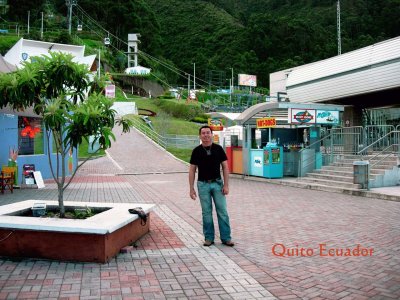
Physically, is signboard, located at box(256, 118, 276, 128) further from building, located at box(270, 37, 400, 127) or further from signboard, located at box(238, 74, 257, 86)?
signboard, located at box(238, 74, 257, 86)

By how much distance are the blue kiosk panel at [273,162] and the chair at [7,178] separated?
9409mm

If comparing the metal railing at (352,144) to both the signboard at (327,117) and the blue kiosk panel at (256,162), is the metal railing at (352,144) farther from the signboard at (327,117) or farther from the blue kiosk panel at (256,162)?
the blue kiosk panel at (256,162)

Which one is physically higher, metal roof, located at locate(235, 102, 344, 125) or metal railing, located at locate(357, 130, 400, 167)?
metal roof, located at locate(235, 102, 344, 125)

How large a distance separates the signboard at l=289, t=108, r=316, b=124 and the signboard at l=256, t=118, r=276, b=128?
2.20ft

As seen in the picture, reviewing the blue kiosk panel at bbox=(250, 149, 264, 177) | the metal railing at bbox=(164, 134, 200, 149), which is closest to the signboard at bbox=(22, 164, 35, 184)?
the blue kiosk panel at bbox=(250, 149, 264, 177)

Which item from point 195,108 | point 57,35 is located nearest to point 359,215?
point 195,108

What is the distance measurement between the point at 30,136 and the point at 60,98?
10.4m

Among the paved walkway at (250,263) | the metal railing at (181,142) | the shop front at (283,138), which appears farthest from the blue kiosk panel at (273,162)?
the metal railing at (181,142)

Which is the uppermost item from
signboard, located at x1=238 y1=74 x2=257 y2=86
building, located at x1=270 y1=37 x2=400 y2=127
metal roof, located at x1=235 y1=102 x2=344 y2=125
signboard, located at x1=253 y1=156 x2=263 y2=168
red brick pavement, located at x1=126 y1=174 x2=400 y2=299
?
signboard, located at x1=238 y1=74 x2=257 y2=86

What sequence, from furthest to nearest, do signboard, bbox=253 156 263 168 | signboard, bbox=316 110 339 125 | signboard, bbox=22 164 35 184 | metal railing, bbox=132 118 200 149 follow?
metal railing, bbox=132 118 200 149, signboard, bbox=253 156 263 168, signboard, bbox=316 110 339 125, signboard, bbox=22 164 35 184

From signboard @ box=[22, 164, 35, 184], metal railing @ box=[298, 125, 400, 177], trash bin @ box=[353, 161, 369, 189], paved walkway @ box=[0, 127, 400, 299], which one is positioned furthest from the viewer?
metal railing @ box=[298, 125, 400, 177]

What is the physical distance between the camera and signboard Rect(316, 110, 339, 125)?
16172 millimetres

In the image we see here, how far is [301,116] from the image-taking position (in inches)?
618

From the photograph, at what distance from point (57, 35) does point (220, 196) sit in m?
81.9
